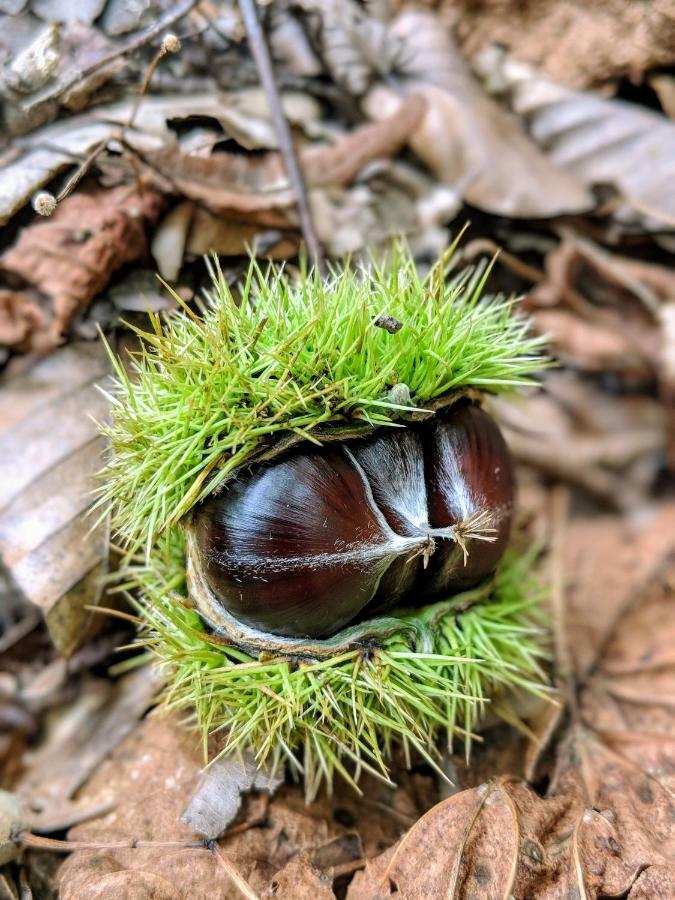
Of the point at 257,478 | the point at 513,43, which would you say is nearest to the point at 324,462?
the point at 257,478

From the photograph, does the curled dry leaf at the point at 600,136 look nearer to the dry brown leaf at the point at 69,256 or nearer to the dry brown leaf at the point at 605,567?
the dry brown leaf at the point at 605,567

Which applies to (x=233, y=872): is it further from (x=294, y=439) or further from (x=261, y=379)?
(x=261, y=379)

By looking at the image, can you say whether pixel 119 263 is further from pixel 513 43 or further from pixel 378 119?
pixel 513 43

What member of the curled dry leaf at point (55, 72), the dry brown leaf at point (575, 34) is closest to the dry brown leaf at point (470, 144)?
the dry brown leaf at point (575, 34)

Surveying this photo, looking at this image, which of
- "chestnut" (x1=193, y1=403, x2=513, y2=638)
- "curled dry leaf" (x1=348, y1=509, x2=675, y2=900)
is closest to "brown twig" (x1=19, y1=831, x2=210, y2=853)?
"curled dry leaf" (x1=348, y1=509, x2=675, y2=900)

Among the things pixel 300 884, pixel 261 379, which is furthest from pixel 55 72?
pixel 300 884

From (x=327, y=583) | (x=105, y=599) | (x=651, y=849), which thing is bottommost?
(x=651, y=849)
